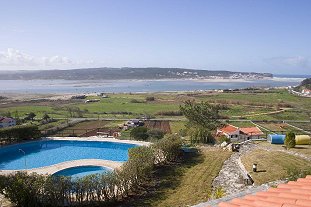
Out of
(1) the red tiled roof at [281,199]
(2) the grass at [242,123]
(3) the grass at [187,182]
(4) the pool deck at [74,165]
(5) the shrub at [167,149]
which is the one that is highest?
(1) the red tiled roof at [281,199]

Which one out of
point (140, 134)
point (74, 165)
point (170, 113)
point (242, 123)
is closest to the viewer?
point (74, 165)

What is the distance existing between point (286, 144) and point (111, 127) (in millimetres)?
30106

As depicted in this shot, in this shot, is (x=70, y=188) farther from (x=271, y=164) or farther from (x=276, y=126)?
(x=276, y=126)

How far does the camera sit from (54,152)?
106 ft

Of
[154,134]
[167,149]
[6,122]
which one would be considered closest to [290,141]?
[167,149]

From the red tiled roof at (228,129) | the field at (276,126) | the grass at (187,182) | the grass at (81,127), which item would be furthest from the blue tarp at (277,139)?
the grass at (81,127)

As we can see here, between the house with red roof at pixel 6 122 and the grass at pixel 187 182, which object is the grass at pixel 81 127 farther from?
the grass at pixel 187 182

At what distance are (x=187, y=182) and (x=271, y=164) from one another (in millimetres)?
5530

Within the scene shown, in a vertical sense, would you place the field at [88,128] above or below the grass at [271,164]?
below

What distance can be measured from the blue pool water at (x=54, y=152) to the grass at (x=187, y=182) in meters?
7.70

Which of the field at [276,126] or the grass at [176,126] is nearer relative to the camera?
the grass at [176,126]

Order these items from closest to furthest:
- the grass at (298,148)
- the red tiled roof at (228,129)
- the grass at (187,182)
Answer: the grass at (187,182) < the grass at (298,148) < the red tiled roof at (228,129)

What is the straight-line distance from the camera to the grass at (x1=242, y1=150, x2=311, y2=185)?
1894 centimetres

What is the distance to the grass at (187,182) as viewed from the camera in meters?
17.3
